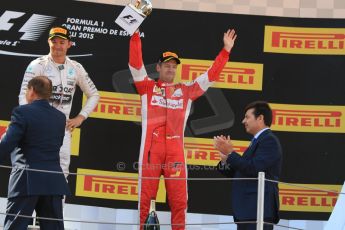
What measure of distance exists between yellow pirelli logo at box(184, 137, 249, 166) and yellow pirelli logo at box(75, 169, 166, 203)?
0.31 meters

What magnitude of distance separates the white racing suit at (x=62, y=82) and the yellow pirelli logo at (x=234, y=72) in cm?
99

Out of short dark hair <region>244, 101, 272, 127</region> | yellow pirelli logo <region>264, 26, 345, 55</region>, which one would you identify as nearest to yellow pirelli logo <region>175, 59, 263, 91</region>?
yellow pirelli logo <region>264, 26, 345, 55</region>

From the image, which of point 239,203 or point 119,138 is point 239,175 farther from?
point 119,138

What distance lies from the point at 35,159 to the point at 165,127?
64.2 inches

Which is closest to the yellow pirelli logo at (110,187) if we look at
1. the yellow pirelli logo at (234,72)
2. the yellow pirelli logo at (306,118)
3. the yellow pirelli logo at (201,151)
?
the yellow pirelli logo at (201,151)

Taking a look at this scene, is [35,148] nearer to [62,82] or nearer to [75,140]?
[62,82]

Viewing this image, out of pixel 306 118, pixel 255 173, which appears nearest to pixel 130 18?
pixel 255 173

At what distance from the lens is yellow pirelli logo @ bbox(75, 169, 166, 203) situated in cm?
678

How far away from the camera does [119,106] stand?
6852mm

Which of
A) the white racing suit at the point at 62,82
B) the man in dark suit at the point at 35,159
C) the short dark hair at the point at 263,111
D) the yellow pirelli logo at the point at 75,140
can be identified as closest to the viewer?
the man in dark suit at the point at 35,159

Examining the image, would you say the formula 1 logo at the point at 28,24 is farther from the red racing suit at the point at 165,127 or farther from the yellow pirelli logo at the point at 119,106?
the red racing suit at the point at 165,127

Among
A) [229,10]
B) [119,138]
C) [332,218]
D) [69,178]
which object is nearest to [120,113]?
[119,138]

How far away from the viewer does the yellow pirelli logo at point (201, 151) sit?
690 cm

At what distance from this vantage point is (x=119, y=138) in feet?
22.5
